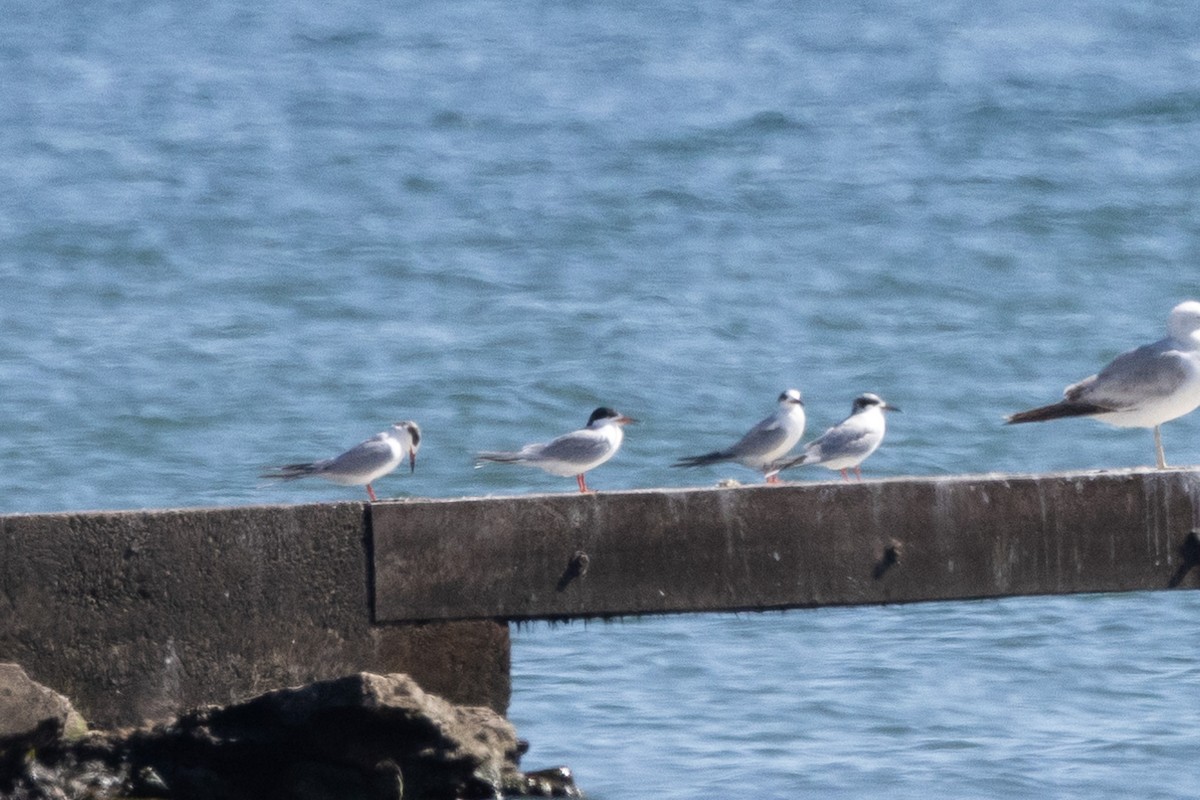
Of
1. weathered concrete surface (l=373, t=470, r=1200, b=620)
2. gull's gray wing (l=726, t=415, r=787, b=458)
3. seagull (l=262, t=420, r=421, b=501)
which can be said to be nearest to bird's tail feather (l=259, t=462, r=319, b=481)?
seagull (l=262, t=420, r=421, b=501)

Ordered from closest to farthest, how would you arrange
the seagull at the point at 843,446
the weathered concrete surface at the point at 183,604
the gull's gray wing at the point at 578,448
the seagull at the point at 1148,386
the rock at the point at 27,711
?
the rock at the point at 27,711
the weathered concrete surface at the point at 183,604
the seagull at the point at 1148,386
the gull's gray wing at the point at 578,448
the seagull at the point at 843,446

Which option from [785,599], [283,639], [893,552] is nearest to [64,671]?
[283,639]

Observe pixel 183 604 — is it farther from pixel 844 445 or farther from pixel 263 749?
pixel 844 445

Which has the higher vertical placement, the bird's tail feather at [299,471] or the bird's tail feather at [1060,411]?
the bird's tail feather at [1060,411]

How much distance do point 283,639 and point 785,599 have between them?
5.66 ft

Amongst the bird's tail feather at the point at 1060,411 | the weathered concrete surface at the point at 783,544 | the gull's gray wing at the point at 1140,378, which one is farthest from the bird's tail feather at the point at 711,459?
the weathered concrete surface at the point at 783,544

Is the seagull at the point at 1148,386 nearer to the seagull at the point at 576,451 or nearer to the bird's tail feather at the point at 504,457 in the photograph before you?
the seagull at the point at 576,451

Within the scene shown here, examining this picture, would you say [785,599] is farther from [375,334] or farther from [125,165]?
[125,165]

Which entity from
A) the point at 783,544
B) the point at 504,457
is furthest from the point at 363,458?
the point at 783,544

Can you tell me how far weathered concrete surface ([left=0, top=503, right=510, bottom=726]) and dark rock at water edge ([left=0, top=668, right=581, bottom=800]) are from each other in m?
0.11

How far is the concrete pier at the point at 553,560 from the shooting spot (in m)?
6.03

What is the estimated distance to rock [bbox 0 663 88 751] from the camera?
589 centimetres

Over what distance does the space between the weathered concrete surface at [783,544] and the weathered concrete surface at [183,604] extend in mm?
168

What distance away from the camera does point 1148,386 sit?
23.6 feet
